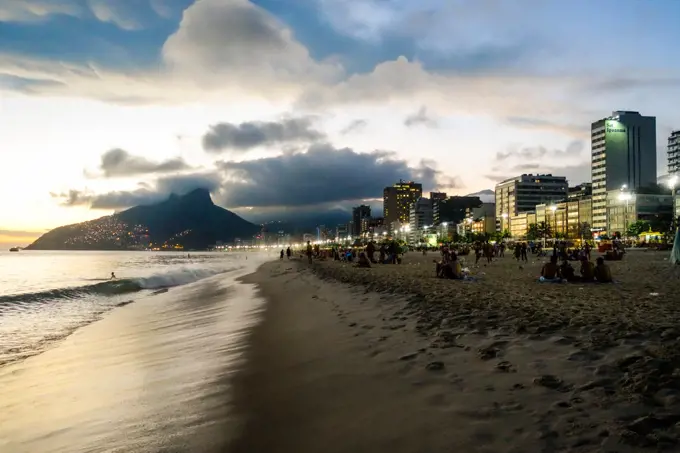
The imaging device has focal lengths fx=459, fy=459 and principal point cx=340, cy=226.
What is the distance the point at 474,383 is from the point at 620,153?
218 metres

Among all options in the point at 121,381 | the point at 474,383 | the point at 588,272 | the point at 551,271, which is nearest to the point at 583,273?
the point at 588,272

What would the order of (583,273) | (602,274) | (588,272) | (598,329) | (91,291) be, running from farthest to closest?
(91,291) < (583,273) < (588,272) < (602,274) < (598,329)

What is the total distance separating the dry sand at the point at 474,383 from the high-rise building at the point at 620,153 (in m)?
188

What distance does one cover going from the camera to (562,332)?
757 centimetres

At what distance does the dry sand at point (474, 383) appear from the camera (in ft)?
13.4

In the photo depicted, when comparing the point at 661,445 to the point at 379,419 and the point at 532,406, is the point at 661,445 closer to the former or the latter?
the point at 532,406

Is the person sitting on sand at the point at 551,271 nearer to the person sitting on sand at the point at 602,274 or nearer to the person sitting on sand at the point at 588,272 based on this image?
the person sitting on sand at the point at 588,272

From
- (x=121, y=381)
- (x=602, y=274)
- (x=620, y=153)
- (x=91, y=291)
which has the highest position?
(x=620, y=153)

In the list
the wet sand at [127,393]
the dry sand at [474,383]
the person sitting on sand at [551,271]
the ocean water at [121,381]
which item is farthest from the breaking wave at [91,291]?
the person sitting on sand at [551,271]

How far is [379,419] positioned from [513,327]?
444cm

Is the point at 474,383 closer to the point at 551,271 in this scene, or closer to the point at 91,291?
the point at 551,271

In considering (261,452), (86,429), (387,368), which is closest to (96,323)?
(86,429)

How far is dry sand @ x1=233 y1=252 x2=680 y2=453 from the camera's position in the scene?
4088 millimetres

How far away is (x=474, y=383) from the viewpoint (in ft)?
18.1
